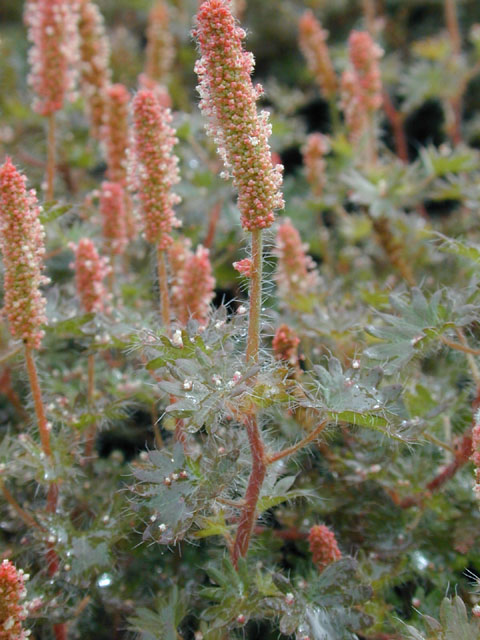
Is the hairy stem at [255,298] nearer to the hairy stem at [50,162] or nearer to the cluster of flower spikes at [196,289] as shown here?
the cluster of flower spikes at [196,289]

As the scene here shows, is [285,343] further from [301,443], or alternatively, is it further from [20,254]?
[20,254]

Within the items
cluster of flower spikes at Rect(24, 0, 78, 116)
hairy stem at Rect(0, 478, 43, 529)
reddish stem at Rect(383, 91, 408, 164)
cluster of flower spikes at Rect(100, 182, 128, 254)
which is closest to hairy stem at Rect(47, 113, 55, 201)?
cluster of flower spikes at Rect(24, 0, 78, 116)

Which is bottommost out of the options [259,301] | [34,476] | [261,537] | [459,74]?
[261,537]

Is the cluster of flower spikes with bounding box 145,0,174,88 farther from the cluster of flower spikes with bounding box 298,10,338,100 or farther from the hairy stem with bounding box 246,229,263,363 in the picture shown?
the hairy stem with bounding box 246,229,263,363

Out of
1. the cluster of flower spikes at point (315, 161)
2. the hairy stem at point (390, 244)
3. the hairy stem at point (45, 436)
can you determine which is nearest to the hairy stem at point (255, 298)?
the hairy stem at point (45, 436)

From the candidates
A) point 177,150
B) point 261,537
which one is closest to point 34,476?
point 261,537

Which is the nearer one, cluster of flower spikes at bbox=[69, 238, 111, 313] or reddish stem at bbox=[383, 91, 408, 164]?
cluster of flower spikes at bbox=[69, 238, 111, 313]

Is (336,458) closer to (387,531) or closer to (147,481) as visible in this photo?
(387,531)
